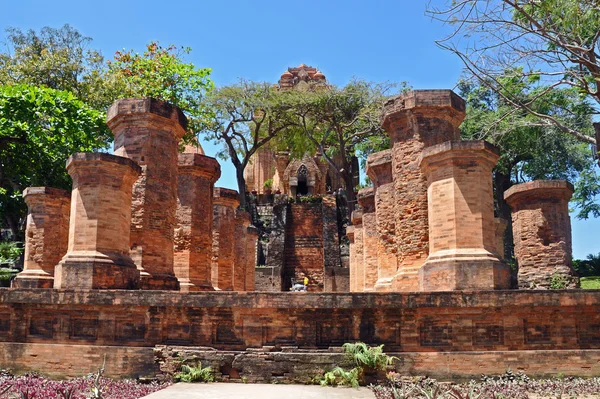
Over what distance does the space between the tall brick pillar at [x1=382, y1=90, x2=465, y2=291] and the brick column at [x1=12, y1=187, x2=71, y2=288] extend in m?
9.47

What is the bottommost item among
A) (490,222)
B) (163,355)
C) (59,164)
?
(163,355)

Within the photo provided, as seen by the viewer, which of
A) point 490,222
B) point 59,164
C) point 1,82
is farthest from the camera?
point 1,82

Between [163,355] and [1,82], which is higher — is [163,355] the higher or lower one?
the lower one

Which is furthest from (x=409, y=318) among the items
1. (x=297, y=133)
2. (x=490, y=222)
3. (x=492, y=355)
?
(x=297, y=133)

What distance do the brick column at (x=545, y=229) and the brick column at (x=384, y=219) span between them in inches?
174

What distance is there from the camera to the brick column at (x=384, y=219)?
13789 mm

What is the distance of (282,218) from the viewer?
36.8m

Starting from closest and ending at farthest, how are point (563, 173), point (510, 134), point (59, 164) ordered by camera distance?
1. point (59, 164)
2. point (510, 134)
3. point (563, 173)

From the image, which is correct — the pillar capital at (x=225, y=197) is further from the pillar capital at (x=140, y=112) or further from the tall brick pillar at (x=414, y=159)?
the tall brick pillar at (x=414, y=159)

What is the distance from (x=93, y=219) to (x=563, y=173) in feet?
92.9

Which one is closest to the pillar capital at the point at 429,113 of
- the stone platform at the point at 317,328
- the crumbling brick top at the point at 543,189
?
the stone platform at the point at 317,328

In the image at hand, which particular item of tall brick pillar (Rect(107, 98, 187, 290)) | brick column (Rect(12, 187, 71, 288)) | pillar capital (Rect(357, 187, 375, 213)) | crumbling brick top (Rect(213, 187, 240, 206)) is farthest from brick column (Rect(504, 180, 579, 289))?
brick column (Rect(12, 187, 71, 288))

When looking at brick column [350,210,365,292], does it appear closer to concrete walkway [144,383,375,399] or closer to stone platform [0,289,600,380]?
stone platform [0,289,600,380]

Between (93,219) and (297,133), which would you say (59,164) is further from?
(297,133)
